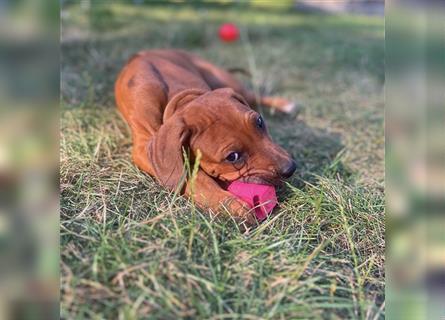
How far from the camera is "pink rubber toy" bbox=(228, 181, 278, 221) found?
288 centimetres

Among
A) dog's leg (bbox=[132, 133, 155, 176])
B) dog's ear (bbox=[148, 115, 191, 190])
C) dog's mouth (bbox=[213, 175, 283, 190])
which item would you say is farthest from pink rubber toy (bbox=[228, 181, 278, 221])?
dog's leg (bbox=[132, 133, 155, 176])

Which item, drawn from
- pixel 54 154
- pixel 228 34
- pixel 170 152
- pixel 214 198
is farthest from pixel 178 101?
pixel 228 34

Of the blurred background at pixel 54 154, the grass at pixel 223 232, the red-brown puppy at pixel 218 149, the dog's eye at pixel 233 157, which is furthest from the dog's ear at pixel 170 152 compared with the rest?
the blurred background at pixel 54 154

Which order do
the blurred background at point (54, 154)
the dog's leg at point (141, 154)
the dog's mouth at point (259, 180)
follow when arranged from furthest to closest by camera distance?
the dog's leg at point (141, 154), the dog's mouth at point (259, 180), the blurred background at point (54, 154)

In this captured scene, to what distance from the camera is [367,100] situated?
5375 millimetres

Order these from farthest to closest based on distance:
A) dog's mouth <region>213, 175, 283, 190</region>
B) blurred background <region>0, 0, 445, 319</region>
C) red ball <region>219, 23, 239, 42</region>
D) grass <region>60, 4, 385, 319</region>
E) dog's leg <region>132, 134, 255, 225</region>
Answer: red ball <region>219, 23, 239, 42</region>, dog's mouth <region>213, 175, 283, 190</region>, dog's leg <region>132, 134, 255, 225</region>, grass <region>60, 4, 385, 319</region>, blurred background <region>0, 0, 445, 319</region>

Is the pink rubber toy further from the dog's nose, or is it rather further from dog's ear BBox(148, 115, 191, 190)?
dog's ear BBox(148, 115, 191, 190)

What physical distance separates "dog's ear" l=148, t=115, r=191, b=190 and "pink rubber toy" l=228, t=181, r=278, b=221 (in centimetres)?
32

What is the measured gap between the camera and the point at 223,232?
2613 mm

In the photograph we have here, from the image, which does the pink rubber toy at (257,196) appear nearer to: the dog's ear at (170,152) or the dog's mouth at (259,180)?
the dog's mouth at (259,180)

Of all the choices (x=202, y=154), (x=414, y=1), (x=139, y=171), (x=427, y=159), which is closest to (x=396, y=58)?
(x=414, y=1)

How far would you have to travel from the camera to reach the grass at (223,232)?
218 centimetres

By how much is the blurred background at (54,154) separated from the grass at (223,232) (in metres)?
0.43

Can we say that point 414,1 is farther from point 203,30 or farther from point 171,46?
point 203,30
